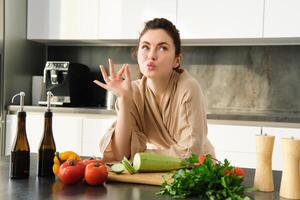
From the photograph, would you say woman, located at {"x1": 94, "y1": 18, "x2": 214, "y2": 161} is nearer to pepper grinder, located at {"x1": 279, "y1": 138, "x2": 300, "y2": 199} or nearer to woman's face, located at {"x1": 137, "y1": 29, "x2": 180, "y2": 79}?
woman's face, located at {"x1": 137, "y1": 29, "x2": 180, "y2": 79}

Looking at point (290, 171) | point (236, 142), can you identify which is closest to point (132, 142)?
point (290, 171)

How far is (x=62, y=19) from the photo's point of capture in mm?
3443

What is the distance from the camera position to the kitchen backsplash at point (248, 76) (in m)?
3.26

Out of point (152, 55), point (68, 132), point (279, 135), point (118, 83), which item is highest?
point (152, 55)

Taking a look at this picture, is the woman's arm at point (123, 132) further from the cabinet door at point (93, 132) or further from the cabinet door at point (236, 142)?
the cabinet door at point (93, 132)

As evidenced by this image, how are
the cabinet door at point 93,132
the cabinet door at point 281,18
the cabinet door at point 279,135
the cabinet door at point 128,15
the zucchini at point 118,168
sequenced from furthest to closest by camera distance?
the cabinet door at point 128,15 → the cabinet door at point 93,132 → the cabinet door at point 281,18 → the cabinet door at point 279,135 → the zucchini at point 118,168

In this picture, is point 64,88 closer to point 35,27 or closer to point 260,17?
point 35,27

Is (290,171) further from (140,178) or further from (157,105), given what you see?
(157,105)

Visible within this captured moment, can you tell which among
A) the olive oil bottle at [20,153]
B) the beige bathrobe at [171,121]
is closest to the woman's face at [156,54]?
the beige bathrobe at [171,121]

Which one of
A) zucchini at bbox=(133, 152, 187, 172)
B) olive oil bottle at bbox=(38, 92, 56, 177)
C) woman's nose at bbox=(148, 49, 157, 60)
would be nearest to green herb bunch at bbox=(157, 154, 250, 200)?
zucchini at bbox=(133, 152, 187, 172)

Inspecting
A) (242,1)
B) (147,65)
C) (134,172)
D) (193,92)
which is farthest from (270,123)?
(134,172)

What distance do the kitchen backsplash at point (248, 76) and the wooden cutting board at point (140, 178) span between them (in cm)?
214

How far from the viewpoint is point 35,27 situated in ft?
11.6

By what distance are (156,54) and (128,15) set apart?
5.63 ft
